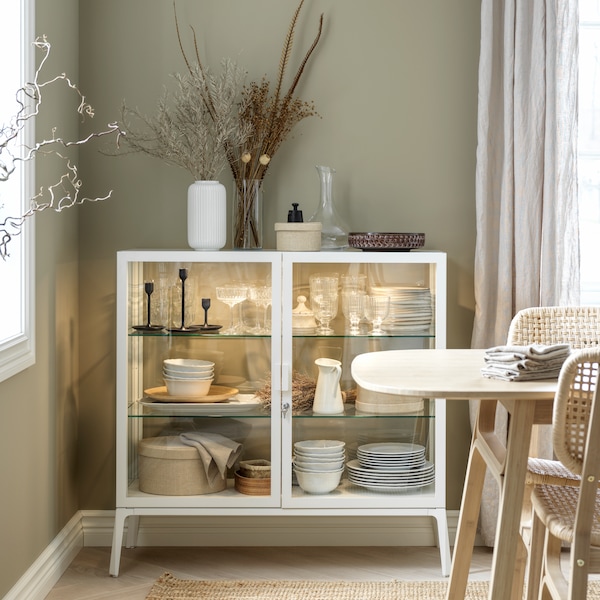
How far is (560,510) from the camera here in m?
1.84

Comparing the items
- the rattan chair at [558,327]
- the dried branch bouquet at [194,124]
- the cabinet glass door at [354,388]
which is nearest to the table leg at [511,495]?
the rattan chair at [558,327]

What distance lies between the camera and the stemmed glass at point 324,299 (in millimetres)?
2988

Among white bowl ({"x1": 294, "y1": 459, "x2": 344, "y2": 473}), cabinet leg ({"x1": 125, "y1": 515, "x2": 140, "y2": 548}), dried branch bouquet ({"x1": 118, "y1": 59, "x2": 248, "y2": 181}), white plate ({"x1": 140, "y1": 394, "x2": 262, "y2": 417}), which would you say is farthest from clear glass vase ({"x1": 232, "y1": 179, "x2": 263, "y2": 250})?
cabinet leg ({"x1": 125, "y1": 515, "x2": 140, "y2": 548})

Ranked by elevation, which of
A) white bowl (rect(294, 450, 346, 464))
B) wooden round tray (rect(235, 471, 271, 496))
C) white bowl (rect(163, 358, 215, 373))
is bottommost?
wooden round tray (rect(235, 471, 271, 496))

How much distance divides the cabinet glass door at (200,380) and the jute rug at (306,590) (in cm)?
28

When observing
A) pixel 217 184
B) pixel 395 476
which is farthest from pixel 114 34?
pixel 395 476

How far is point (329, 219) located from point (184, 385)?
32.1 inches

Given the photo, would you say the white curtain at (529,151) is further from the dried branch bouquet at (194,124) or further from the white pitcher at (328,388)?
the dried branch bouquet at (194,124)

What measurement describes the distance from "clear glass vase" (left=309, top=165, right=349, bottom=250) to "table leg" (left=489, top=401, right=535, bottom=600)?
1356mm

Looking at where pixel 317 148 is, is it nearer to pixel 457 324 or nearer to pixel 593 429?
pixel 457 324

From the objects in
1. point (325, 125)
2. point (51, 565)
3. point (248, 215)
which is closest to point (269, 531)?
point (51, 565)

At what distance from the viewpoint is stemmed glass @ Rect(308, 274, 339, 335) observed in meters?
2.99

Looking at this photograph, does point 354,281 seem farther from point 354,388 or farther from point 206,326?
point 206,326

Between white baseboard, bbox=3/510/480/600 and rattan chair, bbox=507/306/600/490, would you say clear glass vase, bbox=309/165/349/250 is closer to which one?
rattan chair, bbox=507/306/600/490
